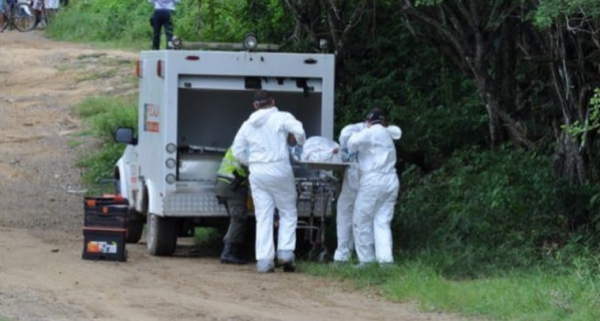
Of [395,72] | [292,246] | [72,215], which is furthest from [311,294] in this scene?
[395,72]

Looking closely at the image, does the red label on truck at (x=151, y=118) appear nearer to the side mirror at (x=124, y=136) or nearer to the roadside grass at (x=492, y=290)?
the side mirror at (x=124, y=136)

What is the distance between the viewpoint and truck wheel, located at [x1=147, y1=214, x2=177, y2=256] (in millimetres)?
14508

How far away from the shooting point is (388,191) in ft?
44.3

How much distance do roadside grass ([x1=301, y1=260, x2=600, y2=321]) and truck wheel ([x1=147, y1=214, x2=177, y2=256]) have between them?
6.40 ft

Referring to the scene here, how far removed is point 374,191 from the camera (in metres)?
13.5

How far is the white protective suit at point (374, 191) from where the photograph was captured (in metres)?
13.5

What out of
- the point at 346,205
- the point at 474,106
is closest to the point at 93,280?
the point at 346,205

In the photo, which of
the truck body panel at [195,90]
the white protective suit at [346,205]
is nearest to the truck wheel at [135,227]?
the truck body panel at [195,90]

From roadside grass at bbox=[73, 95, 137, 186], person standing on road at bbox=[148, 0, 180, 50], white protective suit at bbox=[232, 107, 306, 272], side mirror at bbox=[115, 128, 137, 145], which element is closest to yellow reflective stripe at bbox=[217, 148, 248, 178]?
white protective suit at bbox=[232, 107, 306, 272]

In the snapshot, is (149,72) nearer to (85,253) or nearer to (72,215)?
(85,253)

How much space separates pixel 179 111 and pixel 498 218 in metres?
3.83

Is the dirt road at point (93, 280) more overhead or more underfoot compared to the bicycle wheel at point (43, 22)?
more underfoot

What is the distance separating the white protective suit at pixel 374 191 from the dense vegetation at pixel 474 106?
0.45 m

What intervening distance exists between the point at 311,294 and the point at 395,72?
8.83m
